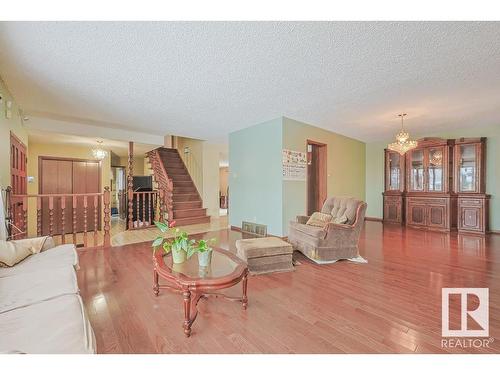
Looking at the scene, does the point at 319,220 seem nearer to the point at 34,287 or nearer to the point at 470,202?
the point at 34,287

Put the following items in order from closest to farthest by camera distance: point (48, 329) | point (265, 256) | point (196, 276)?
point (48, 329) → point (196, 276) → point (265, 256)

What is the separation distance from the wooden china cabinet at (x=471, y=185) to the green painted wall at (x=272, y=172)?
2378mm

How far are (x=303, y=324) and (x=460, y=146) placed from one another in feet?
19.8

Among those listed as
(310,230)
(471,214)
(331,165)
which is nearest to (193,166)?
(331,165)

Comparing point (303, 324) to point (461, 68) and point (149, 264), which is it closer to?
point (149, 264)

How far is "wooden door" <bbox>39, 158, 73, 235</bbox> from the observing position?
6.23 metres

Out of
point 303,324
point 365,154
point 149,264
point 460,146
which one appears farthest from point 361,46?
point 365,154

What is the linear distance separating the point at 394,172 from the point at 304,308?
225 inches

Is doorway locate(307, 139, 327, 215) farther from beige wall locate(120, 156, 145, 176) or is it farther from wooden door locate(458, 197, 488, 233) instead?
beige wall locate(120, 156, 145, 176)

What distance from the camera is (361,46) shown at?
2.32m

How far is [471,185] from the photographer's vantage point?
5.40m

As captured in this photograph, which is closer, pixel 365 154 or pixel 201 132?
pixel 201 132

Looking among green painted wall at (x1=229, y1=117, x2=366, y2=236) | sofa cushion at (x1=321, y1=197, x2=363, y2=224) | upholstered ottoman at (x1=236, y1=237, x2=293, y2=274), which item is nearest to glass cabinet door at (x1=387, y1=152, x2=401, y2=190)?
green painted wall at (x1=229, y1=117, x2=366, y2=236)

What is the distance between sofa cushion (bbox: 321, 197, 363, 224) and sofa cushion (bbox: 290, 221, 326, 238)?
464mm
